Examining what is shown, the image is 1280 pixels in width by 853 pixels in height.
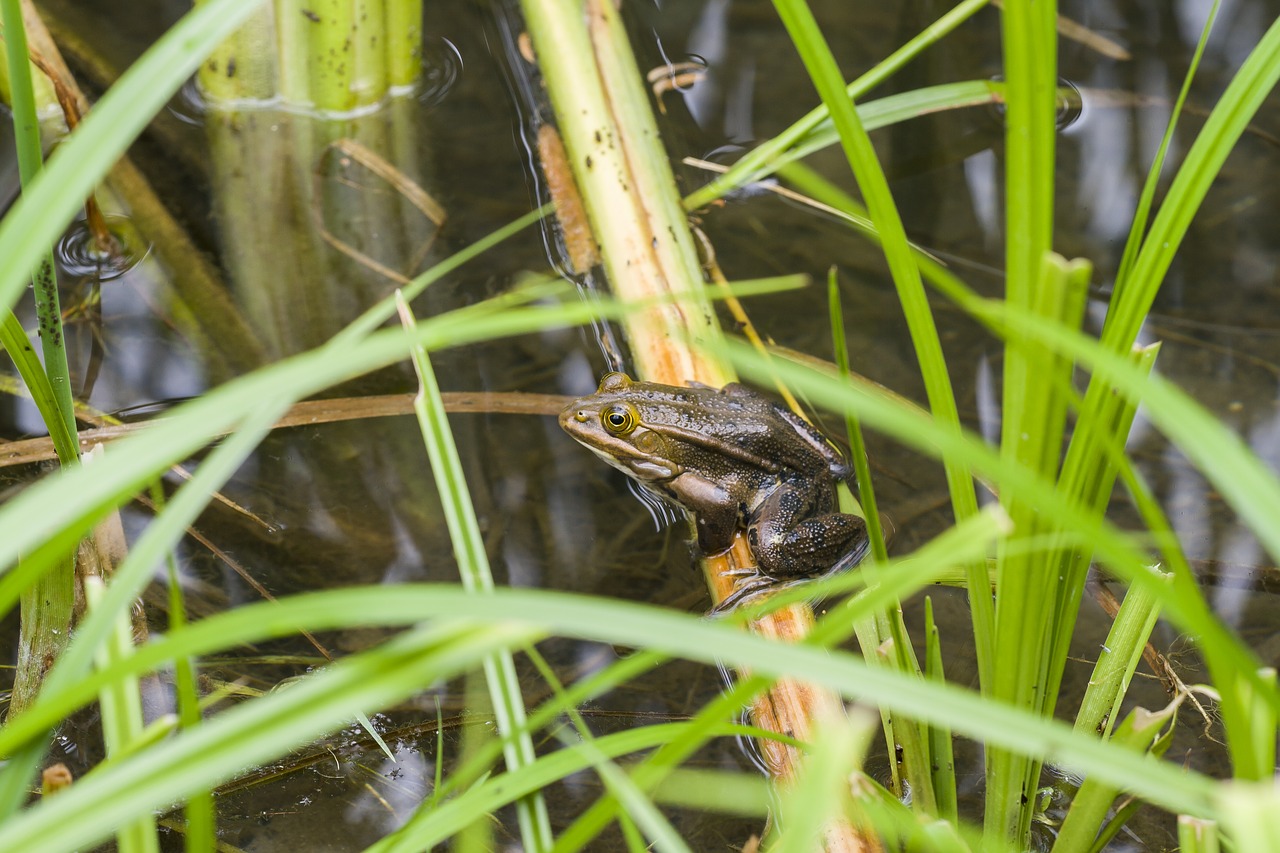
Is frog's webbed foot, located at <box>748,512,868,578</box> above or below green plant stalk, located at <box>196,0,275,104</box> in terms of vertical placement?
below

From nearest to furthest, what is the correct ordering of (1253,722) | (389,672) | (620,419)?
1. (389,672)
2. (1253,722)
3. (620,419)

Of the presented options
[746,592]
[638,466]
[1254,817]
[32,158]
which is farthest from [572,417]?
[1254,817]

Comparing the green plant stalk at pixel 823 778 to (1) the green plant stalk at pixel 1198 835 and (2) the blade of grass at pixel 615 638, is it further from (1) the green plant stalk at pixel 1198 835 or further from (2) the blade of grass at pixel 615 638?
(1) the green plant stalk at pixel 1198 835

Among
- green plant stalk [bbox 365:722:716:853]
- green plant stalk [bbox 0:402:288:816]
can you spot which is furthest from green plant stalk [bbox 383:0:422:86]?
green plant stalk [bbox 365:722:716:853]

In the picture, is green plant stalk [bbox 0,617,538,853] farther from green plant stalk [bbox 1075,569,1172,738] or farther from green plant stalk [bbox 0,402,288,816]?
green plant stalk [bbox 1075,569,1172,738]

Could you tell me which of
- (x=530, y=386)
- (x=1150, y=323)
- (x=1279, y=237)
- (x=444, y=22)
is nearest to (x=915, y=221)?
(x=1150, y=323)

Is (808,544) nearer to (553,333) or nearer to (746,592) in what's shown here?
(746,592)
